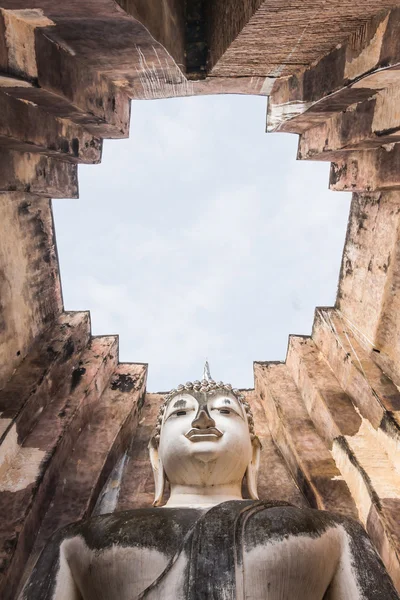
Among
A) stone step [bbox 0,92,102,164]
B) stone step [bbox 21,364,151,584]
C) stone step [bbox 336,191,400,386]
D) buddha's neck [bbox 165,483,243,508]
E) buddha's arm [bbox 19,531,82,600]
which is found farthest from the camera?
stone step [bbox 336,191,400,386]

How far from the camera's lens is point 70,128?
459 cm

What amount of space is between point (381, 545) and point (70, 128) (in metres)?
4.43

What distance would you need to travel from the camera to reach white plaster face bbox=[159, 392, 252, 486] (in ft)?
10.9

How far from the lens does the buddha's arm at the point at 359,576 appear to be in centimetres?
230

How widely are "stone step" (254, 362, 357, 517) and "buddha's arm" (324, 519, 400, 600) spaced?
148 cm

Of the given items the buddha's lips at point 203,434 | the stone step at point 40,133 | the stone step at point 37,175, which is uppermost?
the stone step at point 40,133

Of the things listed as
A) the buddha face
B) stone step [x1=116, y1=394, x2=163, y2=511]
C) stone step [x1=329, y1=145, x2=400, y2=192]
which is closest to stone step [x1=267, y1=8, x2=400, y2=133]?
stone step [x1=329, y1=145, x2=400, y2=192]

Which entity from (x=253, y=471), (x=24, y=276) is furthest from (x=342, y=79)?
(x=24, y=276)

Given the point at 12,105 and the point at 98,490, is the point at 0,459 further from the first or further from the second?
the point at 12,105

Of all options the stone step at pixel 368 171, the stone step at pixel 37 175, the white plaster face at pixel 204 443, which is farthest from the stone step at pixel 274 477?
the stone step at pixel 37 175

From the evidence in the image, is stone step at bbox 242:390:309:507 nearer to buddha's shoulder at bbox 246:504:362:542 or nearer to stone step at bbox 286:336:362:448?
stone step at bbox 286:336:362:448

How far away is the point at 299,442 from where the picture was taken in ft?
15.6

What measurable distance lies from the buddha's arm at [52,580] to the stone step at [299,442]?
7.56 ft

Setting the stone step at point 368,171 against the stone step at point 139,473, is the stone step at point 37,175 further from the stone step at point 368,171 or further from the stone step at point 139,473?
the stone step at point 368,171
